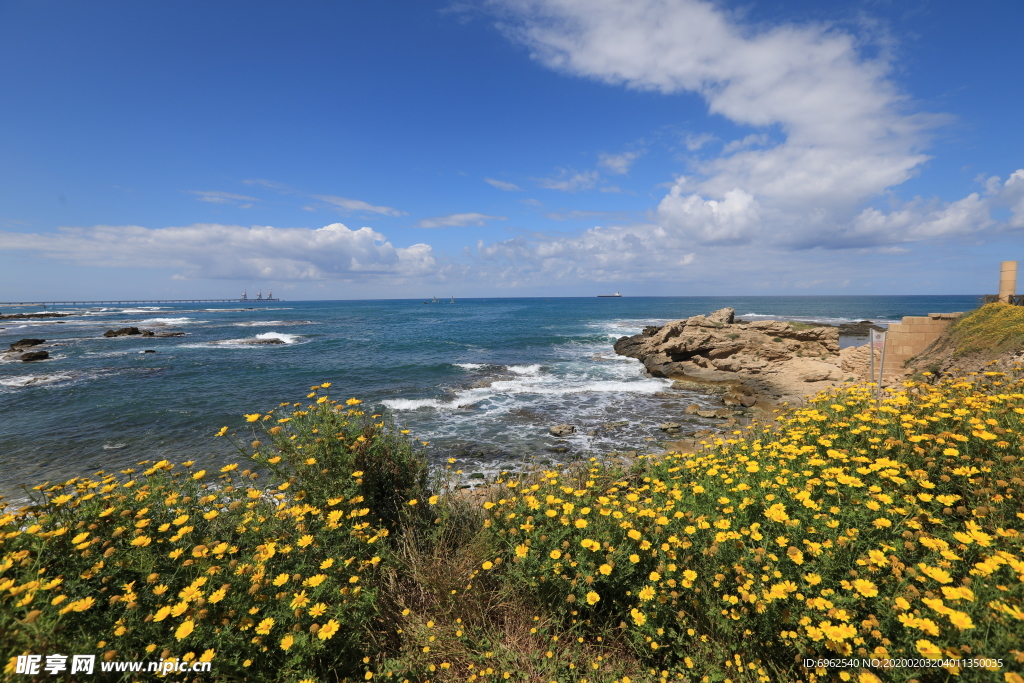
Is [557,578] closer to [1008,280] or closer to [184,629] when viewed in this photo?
[184,629]

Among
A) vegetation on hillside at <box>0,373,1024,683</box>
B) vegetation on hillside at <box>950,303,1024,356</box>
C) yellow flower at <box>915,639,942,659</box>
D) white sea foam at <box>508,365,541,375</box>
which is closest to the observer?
yellow flower at <box>915,639,942,659</box>

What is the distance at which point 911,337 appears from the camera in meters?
16.2

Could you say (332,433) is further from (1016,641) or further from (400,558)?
(1016,641)

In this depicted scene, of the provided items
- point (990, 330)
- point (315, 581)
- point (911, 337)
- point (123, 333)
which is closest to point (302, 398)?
point (315, 581)

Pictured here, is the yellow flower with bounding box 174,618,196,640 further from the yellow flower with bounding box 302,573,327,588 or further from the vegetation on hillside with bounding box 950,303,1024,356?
the vegetation on hillside with bounding box 950,303,1024,356

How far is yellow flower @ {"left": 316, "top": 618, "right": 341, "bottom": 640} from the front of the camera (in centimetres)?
252

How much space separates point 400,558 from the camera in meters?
3.89

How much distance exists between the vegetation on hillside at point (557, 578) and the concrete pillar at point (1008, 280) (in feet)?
57.2

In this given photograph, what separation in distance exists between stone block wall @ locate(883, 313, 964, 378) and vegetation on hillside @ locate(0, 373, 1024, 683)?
15433 millimetres

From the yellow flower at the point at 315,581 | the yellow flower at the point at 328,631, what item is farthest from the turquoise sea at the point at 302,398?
the yellow flower at the point at 328,631

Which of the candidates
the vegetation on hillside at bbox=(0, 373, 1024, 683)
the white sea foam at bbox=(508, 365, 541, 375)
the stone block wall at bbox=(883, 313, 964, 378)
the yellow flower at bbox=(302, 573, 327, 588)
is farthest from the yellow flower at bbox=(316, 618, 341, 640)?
the white sea foam at bbox=(508, 365, 541, 375)

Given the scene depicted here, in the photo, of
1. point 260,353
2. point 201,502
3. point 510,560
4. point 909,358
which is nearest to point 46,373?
point 260,353

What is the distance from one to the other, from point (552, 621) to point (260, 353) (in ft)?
125

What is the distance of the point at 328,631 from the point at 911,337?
72.2 feet
